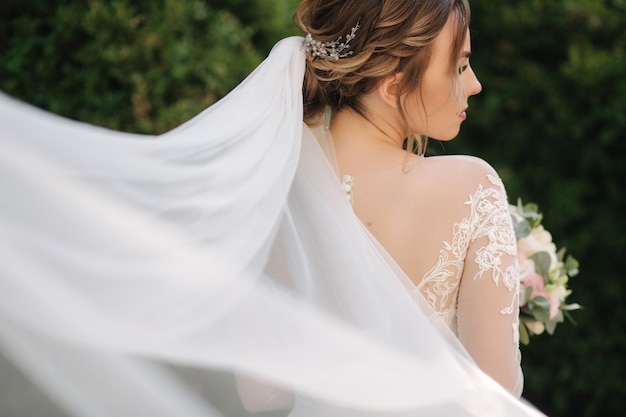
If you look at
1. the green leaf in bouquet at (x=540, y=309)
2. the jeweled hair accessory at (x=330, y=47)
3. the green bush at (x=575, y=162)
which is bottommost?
the green bush at (x=575, y=162)

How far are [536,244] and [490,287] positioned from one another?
38.9 inches

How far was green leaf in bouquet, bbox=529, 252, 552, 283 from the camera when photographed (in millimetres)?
2945

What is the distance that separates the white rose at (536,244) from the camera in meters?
2.96

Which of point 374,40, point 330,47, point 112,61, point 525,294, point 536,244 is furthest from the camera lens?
point 112,61

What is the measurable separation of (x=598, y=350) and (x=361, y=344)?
12.0 feet

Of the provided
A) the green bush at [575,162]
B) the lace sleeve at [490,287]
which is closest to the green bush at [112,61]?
the green bush at [575,162]

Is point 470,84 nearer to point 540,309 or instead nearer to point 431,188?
point 431,188

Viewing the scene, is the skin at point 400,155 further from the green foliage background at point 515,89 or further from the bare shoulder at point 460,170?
the green foliage background at point 515,89

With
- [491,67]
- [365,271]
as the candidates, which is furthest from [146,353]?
[491,67]

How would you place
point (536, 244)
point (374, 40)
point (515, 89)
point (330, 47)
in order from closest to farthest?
point (374, 40)
point (330, 47)
point (536, 244)
point (515, 89)

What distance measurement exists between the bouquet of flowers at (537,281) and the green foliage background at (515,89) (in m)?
1.93

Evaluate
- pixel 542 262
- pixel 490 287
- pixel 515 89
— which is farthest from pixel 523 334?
pixel 515 89

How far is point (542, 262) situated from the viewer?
2949 mm

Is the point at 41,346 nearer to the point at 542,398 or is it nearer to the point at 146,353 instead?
the point at 146,353
